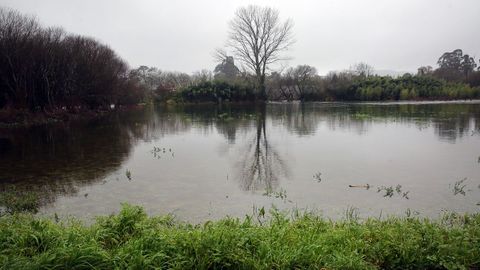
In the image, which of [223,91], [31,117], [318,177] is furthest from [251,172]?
[223,91]

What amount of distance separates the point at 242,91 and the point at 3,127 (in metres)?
31.1

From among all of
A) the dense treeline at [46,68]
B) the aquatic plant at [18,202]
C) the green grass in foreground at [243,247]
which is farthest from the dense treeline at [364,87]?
the aquatic plant at [18,202]

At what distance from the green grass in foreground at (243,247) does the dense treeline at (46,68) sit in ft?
73.8

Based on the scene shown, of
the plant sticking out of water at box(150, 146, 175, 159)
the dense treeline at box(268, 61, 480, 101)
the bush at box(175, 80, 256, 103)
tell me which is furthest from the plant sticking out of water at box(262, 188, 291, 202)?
the dense treeline at box(268, 61, 480, 101)

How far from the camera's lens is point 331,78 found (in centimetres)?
4800

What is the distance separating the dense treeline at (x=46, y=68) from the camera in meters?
21.8

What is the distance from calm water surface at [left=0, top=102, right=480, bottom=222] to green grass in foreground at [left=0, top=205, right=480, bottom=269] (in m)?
1.29

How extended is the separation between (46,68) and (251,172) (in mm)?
22333

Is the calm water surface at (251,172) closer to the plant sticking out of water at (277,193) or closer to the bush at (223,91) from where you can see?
the plant sticking out of water at (277,193)

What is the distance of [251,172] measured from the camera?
790cm

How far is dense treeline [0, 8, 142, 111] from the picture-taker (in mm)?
21828

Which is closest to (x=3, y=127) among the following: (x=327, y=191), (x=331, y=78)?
(x=327, y=191)

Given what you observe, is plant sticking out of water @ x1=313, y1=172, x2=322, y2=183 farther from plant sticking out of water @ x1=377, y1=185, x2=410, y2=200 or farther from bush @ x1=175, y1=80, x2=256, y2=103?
bush @ x1=175, y1=80, x2=256, y2=103

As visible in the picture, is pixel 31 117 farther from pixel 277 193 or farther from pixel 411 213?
pixel 411 213
